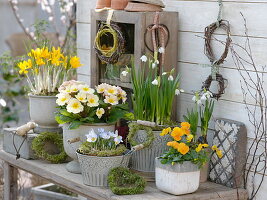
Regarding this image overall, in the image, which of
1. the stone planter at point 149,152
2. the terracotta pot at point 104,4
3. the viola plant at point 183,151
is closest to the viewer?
the viola plant at point 183,151

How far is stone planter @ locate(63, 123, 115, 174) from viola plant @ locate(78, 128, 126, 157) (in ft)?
0.40

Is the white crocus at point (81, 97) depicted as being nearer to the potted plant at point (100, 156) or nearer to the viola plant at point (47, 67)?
the potted plant at point (100, 156)

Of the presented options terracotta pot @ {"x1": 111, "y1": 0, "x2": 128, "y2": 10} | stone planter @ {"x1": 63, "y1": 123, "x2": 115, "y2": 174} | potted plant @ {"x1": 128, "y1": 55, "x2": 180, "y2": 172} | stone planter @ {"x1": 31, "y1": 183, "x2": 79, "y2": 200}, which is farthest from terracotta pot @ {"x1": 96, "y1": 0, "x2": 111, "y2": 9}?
stone planter @ {"x1": 31, "y1": 183, "x2": 79, "y2": 200}

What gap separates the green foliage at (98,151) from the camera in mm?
2889

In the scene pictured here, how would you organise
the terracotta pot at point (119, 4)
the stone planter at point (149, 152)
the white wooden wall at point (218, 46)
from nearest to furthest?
1. the white wooden wall at point (218, 46)
2. the stone planter at point (149, 152)
3. the terracotta pot at point (119, 4)

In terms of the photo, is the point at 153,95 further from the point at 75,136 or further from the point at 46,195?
the point at 46,195

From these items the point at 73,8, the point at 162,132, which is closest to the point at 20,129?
the point at 162,132

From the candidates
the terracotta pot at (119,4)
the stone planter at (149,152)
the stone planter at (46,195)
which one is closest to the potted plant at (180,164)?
the stone planter at (149,152)

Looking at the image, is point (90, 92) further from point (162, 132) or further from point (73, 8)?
point (73, 8)

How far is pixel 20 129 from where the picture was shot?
3.44 m

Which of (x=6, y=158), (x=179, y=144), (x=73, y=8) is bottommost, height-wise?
(x=6, y=158)

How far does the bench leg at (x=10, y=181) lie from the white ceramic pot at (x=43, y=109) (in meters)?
0.39

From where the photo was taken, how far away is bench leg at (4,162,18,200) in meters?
3.69

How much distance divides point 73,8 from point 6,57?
4.29ft
